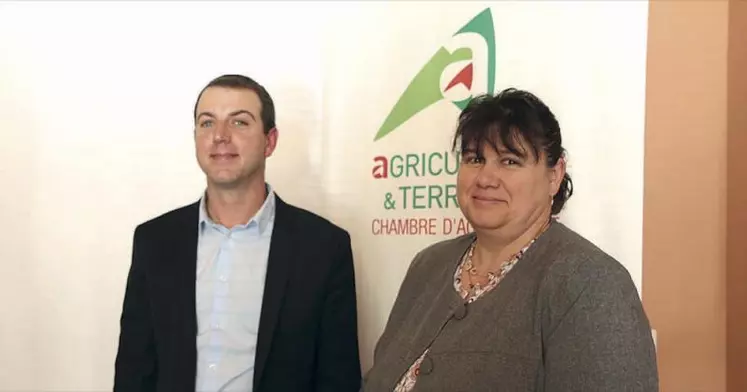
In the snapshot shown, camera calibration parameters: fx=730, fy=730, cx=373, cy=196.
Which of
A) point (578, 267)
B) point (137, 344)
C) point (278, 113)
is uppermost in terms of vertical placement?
point (278, 113)

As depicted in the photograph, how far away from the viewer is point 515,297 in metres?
1.51

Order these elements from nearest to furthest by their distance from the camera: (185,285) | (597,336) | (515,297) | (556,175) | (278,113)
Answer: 1. (597,336)
2. (515,297)
3. (556,175)
4. (185,285)
5. (278,113)

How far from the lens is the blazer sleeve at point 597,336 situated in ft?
4.30

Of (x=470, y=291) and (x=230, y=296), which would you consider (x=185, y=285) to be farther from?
(x=470, y=291)

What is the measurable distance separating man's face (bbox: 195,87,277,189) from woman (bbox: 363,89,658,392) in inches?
24.6

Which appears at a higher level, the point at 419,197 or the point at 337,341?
the point at 419,197

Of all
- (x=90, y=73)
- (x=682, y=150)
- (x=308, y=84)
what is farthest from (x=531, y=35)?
(x=90, y=73)

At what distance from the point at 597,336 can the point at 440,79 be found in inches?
53.9

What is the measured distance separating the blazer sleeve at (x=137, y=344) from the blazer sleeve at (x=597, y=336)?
1233 mm

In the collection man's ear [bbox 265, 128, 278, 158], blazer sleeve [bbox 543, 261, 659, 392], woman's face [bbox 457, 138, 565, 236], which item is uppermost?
man's ear [bbox 265, 128, 278, 158]

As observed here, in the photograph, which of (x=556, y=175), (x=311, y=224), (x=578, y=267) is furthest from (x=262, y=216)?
(x=578, y=267)

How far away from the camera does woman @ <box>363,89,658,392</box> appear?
134 centimetres

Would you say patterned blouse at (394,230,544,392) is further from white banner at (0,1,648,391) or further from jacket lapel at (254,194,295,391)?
white banner at (0,1,648,391)

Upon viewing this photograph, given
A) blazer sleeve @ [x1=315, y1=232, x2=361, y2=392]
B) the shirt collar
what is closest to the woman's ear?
blazer sleeve @ [x1=315, y1=232, x2=361, y2=392]
